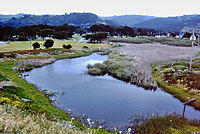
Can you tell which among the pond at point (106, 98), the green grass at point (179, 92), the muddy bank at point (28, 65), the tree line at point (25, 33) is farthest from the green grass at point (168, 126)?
the tree line at point (25, 33)

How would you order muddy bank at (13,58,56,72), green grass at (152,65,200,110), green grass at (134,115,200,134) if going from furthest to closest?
1. muddy bank at (13,58,56,72)
2. green grass at (152,65,200,110)
3. green grass at (134,115,200,134)

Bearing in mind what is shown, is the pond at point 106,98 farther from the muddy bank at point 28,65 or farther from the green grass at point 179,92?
the muddy bank at point 28,65

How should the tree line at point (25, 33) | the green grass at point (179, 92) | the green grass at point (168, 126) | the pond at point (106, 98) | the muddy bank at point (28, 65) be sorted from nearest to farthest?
the green grass at point (168, 126) < the pond at point (106, 98) < the green grass at point (179, 92) < the muddy bank at point (28, 65) < the tree line at point (25, 33)

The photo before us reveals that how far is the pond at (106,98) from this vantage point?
12992 millimetres

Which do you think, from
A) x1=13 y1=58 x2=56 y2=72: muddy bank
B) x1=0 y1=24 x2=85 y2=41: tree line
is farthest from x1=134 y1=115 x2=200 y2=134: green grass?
x1=0 y1=24 x2=85 y2=41: tree line

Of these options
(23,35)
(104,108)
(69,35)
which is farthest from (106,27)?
(104,108)

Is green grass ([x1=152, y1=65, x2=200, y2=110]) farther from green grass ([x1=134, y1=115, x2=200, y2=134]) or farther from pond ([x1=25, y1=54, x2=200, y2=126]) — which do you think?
green grass ([x1=134, y1=115, x2=200, y2=134])

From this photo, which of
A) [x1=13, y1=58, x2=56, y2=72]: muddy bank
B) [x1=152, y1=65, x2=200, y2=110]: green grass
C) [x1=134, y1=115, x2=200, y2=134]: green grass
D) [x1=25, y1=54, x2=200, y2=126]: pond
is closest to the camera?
[x1=134, y1=115, x2=200, y2=134]: green grass

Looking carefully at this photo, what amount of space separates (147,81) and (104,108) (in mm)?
8495

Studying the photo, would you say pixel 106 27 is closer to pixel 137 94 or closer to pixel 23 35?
pixel 23 35

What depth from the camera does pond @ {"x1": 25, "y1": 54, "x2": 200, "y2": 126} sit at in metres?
13.0

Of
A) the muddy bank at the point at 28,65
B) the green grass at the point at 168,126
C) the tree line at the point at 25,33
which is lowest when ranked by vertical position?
the green grass at the point at 168,126

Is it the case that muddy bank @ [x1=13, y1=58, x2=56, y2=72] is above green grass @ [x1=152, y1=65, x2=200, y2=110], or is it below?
above

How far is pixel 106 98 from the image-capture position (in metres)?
15.8
